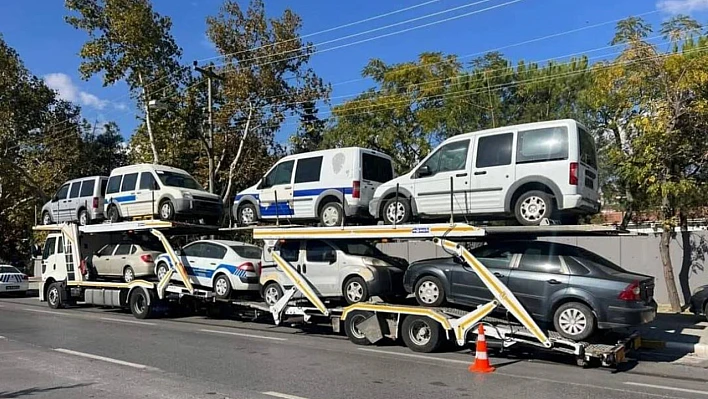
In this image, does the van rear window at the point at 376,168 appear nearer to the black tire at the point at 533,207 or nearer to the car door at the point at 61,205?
Result: the black tire at the point at 533,207

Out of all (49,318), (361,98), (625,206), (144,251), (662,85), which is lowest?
(49,318)

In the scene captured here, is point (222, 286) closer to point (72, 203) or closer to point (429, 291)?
point (429, 291)

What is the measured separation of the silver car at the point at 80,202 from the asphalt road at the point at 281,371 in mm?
5886

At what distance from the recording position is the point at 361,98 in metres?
27.2

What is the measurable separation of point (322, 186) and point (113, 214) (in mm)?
7709

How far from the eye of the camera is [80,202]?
19375mm

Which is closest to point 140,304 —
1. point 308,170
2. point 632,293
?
point 308,170

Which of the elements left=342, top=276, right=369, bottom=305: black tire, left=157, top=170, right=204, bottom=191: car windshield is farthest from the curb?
left=157, top=170, right=204, bottom=191: car windshield

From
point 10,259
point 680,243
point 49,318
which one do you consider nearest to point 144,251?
point 49,318

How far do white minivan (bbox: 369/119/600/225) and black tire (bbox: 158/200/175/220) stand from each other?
269 inches

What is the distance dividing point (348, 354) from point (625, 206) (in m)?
10.1

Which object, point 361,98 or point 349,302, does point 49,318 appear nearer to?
point 349,302

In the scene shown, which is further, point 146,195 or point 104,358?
point 146,195

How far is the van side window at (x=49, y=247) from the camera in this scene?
66.3ft
